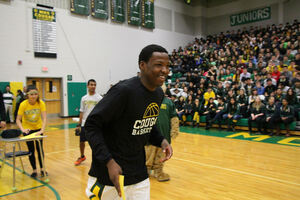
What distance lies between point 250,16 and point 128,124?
72.5 ft

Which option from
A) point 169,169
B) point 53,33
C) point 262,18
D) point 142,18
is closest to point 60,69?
point 53,33

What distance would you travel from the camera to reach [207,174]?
16.2 ft

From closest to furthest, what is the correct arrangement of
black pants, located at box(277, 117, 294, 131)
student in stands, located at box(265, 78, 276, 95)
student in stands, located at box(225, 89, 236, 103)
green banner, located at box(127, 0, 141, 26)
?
black pants, located at box(277, 117, 294, 131) → student in stands, located at box(265, 78, 276, 95) → student in stands, located at box(225, 89, 236, 103) → green banner, located at box(127, 0, 141, 26)

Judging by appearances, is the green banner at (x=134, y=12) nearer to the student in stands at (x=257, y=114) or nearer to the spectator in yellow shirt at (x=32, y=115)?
the student in stands at (x=257, y=114)

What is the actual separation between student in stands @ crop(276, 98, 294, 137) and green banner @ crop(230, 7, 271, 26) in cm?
1386

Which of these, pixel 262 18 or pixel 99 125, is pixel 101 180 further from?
pixel 262 18

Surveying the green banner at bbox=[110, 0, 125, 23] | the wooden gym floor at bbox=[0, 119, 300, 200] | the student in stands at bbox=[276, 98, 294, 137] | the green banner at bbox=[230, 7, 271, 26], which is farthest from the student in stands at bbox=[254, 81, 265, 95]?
the green banner at bbox=[230, 7, 271, 26]

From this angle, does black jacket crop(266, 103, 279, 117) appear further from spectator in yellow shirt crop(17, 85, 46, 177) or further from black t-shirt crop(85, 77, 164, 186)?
black t-shirt crop(85, 77, 164, 186)

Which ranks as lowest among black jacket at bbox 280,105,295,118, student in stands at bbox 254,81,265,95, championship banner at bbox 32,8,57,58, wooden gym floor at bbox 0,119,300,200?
wooden gym floor at bbox 0,119,300,200

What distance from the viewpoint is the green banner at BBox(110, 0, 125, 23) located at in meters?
17.2

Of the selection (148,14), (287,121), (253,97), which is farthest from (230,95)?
(148,14)

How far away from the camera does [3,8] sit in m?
12.9

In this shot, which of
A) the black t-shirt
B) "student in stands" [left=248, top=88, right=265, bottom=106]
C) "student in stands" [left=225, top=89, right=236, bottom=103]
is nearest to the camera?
the black t-shirt

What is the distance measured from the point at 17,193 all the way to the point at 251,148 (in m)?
5.76
